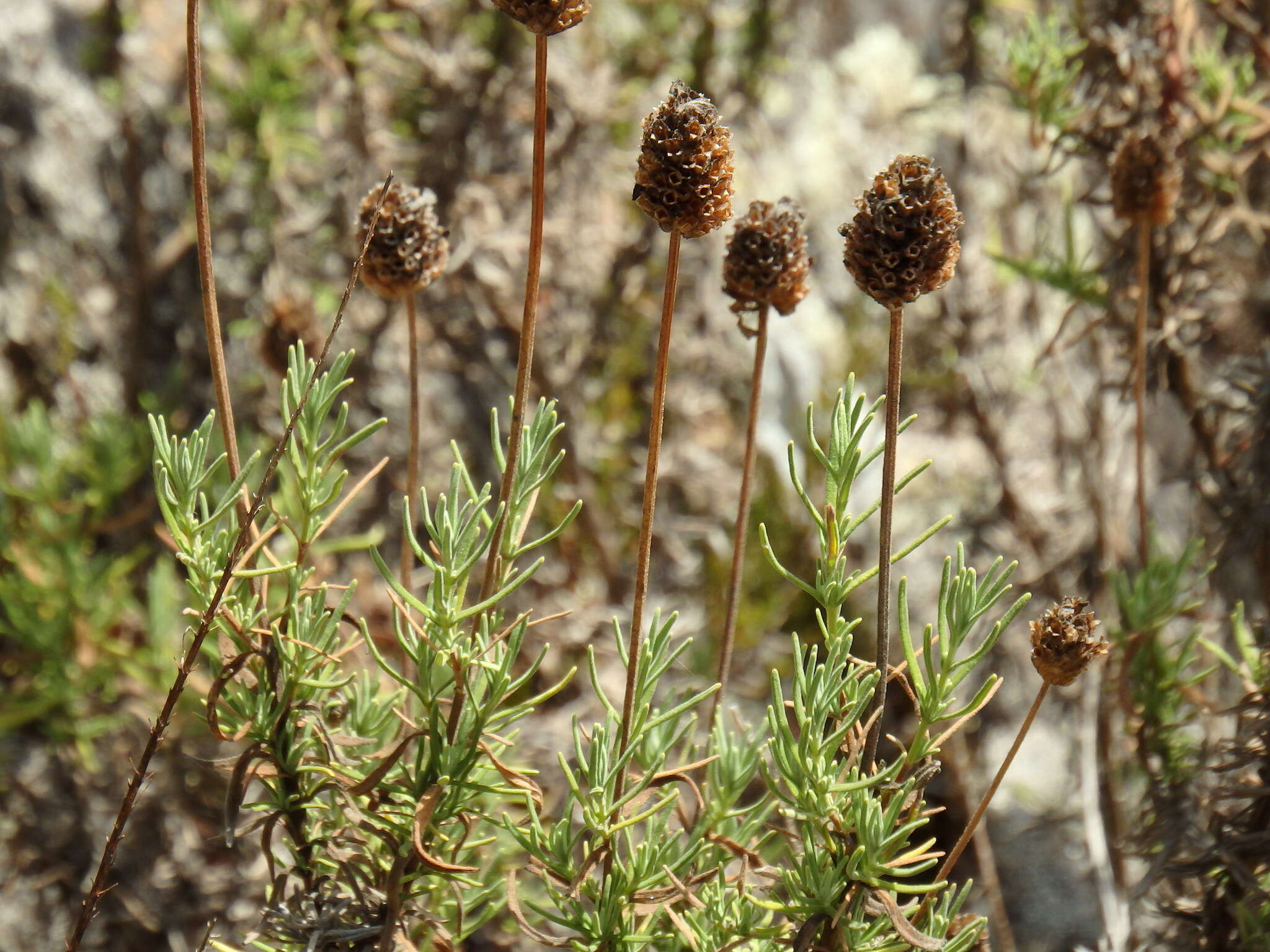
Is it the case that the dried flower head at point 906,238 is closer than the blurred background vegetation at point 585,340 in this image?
Yes

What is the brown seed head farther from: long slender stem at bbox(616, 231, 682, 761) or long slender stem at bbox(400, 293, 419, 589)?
long slender stem at bbox(400, 293, 419, 589)

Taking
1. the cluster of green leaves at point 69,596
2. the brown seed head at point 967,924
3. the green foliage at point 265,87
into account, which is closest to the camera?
the brown seed head at point 967,924

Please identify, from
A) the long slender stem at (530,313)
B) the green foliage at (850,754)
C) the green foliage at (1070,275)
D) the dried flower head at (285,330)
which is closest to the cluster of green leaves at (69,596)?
the dried flower head at (285,330)

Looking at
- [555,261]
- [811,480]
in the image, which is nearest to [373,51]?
[555,261]

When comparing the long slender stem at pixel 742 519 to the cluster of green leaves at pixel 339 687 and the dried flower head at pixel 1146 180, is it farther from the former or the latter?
the dried flower head at pixel 1146 180

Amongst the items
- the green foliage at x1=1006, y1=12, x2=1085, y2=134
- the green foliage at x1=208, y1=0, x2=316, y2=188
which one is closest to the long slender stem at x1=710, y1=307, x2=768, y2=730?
the green foliage at x1=1006, y1=12, x2=1085, y2=134

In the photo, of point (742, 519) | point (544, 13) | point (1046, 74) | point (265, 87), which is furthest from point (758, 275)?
point (265, 87)

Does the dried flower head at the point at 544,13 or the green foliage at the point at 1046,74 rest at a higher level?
the green foliage at the point at 1046,74

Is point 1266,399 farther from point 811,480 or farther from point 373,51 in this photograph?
point 373,51
